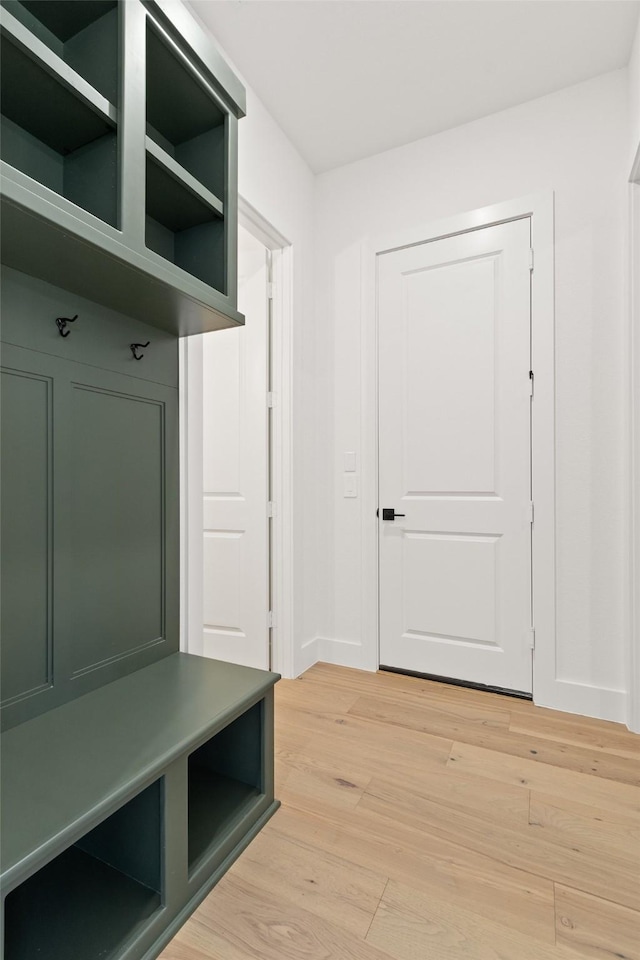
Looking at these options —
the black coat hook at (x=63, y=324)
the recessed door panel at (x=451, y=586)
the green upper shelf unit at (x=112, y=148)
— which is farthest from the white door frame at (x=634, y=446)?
the black coat hook at (x=63, y=324)

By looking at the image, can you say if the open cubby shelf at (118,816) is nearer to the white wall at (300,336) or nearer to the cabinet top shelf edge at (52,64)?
the white wall at (300,336)

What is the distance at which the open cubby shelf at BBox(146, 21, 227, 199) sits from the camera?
1.27 m

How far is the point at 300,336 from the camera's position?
8.63ft

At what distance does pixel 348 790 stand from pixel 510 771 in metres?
0.59

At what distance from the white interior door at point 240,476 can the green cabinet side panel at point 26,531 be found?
1346 mm

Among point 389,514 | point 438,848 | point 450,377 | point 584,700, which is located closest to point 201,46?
point 450,377

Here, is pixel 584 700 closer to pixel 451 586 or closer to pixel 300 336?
pixel 451 586

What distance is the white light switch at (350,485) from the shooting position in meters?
2.70

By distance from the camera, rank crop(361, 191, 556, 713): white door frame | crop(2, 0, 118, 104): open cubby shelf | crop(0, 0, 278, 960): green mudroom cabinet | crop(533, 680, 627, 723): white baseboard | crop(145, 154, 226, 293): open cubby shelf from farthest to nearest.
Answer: crop(361, 191, 556, 713): white door frame, crop(533, 680, 627, 723): white baseboard, crop(145, 154, 226, 293): open cubby shelf, crop(2, 0, 118, 104): open cubby shelf, crop(0, 0, 278, 960): green mudroom cabinet

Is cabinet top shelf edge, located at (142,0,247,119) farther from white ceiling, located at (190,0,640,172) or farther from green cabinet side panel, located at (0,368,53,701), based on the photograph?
green cabinet side panel, located at (0,368,53,701)

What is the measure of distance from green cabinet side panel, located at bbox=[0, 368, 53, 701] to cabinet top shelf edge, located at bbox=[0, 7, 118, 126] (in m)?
0.62

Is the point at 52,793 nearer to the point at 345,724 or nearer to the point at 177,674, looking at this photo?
the point at 177,674

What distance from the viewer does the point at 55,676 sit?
1.28 metres

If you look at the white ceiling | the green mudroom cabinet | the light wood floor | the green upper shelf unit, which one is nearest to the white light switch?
the light wood floor
